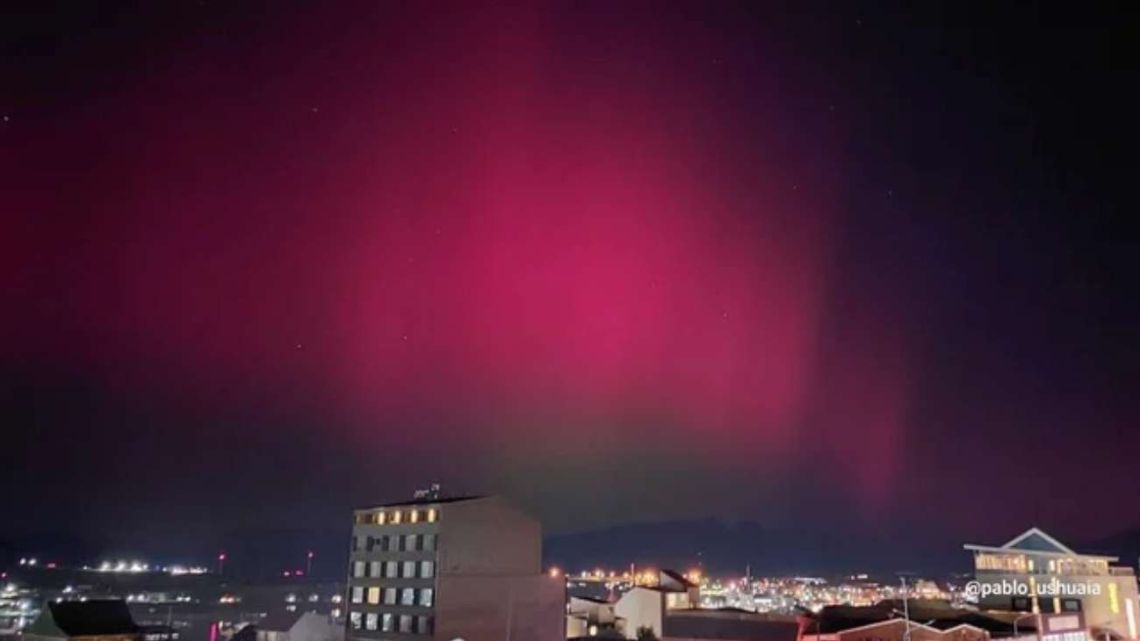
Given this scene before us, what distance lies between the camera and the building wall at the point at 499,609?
70.1 metres

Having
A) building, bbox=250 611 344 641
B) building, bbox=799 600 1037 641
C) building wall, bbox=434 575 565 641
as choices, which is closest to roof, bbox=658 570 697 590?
building wall, bbox=434 575 565 641

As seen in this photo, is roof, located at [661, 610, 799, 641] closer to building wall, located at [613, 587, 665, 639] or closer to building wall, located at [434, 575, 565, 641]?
building wall, located at [613, 587, 665, 639]

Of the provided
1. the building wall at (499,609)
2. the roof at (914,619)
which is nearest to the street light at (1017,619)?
the roof at (914,619)

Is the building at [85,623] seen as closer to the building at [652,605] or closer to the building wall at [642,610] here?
the building at [652,605]

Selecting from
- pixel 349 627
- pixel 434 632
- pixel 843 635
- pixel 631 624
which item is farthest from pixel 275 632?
pixel 843 635

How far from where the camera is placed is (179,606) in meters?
184

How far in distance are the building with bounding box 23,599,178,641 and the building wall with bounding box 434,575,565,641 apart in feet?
101

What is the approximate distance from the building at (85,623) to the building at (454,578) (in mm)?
21226

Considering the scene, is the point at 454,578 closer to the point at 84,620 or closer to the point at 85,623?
the point at 85,623

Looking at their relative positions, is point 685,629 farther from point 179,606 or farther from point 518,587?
point 179,606

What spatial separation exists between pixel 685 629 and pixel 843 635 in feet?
51.0

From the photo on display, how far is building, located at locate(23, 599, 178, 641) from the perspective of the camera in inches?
2945

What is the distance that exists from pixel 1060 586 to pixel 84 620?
90.6 meters

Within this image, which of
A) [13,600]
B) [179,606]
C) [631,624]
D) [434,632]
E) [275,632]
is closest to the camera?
[434,632]
